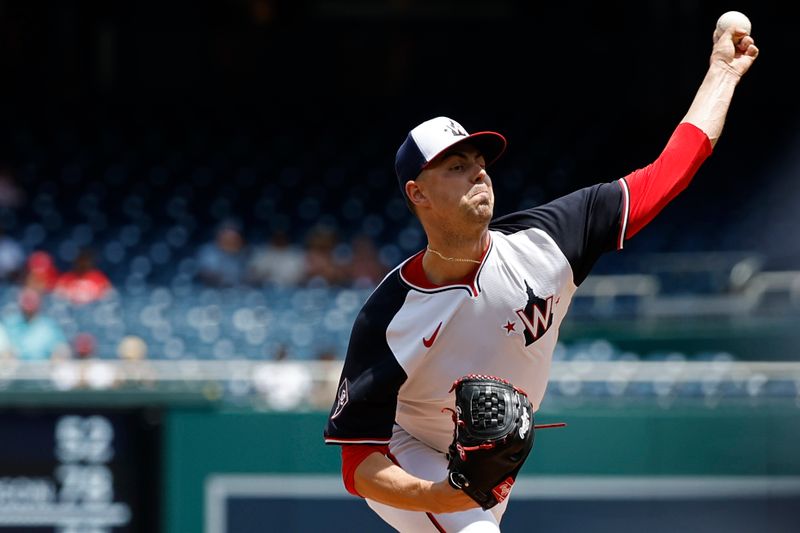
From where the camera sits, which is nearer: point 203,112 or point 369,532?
point 369,532

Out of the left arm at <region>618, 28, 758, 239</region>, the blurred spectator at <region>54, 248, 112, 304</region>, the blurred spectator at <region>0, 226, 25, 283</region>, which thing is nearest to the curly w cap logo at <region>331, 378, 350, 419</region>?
the left arm at <region>618, 28, 758, 239</region>

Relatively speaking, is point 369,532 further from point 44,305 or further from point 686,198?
point 686,198

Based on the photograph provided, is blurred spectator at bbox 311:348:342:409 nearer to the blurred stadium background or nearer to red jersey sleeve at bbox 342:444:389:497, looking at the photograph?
the blurred stadium background

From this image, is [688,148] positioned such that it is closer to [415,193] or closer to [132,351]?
[415,193]

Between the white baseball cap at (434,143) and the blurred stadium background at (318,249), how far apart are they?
275cm

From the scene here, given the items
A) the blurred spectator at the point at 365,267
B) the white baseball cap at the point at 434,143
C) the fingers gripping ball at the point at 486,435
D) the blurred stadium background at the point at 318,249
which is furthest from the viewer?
the blurred spectator at the point at 365,267

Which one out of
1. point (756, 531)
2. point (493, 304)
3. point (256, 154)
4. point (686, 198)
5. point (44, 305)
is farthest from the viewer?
point (256, 154)

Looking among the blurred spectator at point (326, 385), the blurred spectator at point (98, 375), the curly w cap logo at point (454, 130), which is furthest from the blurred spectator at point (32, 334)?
the curly w cap logo at point (454, 130)

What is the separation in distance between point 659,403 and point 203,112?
8807 mm

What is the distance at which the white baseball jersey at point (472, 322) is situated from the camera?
3.39 m

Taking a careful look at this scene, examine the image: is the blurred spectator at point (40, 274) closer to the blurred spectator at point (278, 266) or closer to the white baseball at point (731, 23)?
the blurred spectator at point (278, 266)

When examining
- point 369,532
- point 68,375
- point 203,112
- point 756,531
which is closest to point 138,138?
point 203,112

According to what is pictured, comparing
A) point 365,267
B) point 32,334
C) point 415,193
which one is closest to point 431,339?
point 415,193

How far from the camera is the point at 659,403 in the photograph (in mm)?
6328
